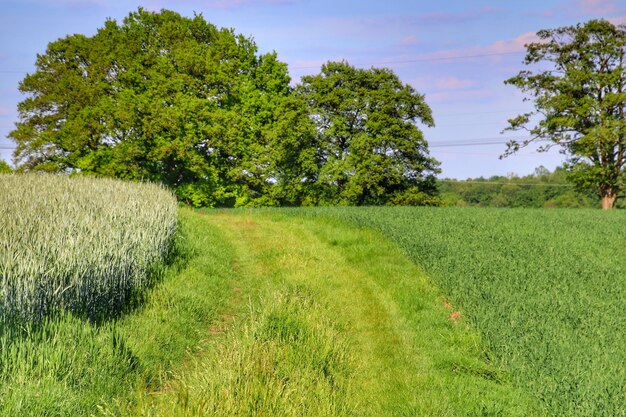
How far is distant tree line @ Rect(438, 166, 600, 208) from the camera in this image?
106 meters

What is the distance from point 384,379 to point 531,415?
2455 mm

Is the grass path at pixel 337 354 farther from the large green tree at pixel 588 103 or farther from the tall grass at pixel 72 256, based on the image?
the large green tree at pixel 588 103

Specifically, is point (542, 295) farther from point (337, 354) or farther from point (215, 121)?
point (215, 121)

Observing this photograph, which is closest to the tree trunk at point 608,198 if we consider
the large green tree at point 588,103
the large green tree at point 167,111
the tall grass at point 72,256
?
the large green tree at point 588,103

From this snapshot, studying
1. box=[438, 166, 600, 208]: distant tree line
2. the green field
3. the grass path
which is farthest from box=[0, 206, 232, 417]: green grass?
box=[438, 166, 600, 208]: distant tree line

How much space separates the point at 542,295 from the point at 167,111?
33.6 m

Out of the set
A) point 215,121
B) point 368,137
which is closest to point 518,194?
point 368,137

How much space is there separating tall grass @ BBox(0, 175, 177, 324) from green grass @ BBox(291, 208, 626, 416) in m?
7.54

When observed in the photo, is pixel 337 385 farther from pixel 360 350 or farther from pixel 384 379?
pixel 360 350

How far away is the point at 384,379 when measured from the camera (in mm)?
8227

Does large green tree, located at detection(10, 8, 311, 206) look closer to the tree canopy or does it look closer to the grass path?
the tree canopy

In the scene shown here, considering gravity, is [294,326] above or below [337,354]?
above

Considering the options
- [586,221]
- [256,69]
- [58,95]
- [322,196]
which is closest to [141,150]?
[58,95]

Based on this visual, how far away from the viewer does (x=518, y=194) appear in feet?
422
